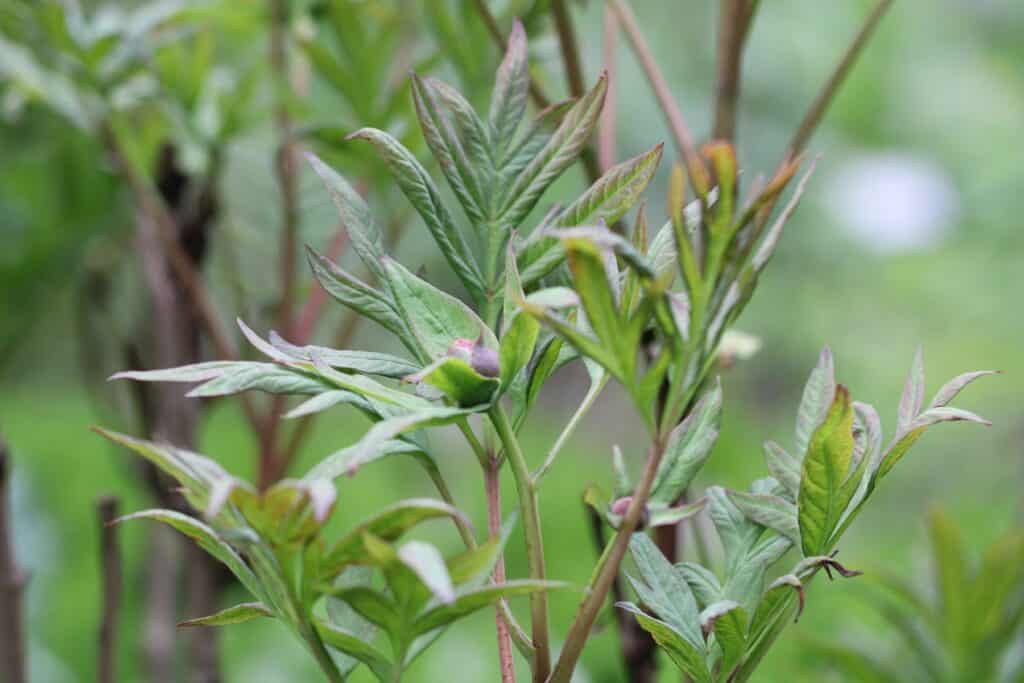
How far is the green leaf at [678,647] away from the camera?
22cm

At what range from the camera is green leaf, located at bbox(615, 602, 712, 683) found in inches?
8.8

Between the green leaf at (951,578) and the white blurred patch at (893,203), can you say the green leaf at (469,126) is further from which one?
the white blurred patch at (893,203)

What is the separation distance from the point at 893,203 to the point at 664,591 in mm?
1869

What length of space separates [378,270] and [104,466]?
3.31ft

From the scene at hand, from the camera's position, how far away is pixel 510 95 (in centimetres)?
26

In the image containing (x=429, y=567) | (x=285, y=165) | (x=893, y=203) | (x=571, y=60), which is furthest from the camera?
(x=893, y=203)

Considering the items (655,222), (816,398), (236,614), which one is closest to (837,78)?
(816,398)

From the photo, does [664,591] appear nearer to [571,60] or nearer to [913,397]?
[913,397]

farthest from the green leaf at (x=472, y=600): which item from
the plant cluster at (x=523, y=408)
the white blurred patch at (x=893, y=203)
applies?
the white blurred patch at (x=893, y=203)

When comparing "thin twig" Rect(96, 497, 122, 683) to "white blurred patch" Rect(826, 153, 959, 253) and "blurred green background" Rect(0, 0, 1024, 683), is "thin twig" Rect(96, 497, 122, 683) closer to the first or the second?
"blurred green background" Rect(0, 0, 1024, 683)

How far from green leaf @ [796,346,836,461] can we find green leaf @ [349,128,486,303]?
8 cm

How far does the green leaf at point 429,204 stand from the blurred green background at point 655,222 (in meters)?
0.28

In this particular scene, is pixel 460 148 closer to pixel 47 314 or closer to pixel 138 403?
pixel 138 403

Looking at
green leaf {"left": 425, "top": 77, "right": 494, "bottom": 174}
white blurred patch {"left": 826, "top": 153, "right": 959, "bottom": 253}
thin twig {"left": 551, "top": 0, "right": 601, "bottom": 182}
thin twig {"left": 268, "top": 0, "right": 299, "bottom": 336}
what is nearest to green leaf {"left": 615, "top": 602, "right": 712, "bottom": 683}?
green leaf {"left": 425, "top": 77, "right": 494, "bottom": 174}
